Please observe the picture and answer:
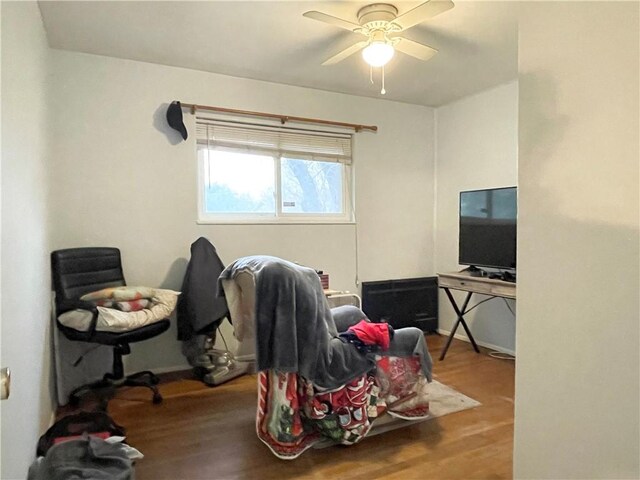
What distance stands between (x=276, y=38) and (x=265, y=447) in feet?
8.29

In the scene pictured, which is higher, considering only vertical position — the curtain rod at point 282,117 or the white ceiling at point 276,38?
the white ceiling at point 276,38

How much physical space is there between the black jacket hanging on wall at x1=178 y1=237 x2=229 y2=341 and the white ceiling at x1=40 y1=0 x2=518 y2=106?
1.43 meters

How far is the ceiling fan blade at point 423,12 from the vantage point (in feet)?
6.92

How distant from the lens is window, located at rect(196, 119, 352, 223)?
3658 mm

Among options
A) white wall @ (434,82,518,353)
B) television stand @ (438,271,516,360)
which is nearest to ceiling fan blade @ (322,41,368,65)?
white wall @ (434,82,518,353)

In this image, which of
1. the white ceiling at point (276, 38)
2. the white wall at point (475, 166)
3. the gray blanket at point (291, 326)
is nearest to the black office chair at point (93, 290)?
the gray blanket at point (291, 326)

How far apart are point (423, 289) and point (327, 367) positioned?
265 cm

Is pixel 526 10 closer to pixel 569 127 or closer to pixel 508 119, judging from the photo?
pixel 569 127

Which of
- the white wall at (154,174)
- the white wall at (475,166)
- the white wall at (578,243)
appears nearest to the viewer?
the white wall at (578,243)

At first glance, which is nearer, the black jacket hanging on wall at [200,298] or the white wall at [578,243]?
the white wall at [578,243]

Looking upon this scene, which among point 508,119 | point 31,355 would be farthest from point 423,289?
point 31,355

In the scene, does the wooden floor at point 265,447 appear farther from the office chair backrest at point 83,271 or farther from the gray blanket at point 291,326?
the office chair backrest at point 83,271

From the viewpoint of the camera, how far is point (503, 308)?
3.95 m

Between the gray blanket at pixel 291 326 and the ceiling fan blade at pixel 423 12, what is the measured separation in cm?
147
